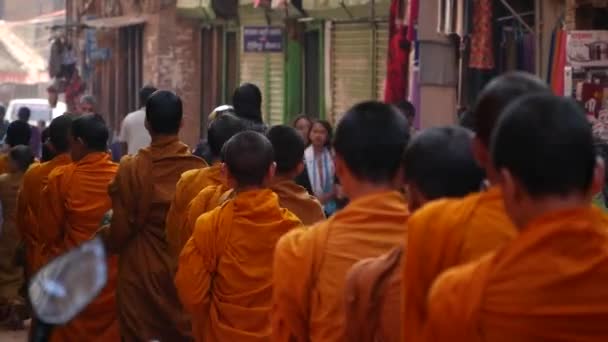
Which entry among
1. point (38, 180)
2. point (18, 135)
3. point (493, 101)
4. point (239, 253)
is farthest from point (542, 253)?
point (18, 135)

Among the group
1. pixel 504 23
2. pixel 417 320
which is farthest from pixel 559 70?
pixel 417 320

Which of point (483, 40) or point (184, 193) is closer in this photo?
point (184, 193)

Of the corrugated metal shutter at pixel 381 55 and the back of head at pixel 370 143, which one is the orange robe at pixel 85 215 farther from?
the corrugated metal shutter at pixel 381 55

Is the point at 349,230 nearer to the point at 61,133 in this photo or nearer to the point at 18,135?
the point at 61,133

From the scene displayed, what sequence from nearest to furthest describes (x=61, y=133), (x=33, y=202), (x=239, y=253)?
(x=239, y=253) → (x=61, y=133) → (x=33, y=202)

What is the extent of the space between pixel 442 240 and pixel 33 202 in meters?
6.63

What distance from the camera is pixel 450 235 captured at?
328 cm

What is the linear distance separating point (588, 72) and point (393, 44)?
4.97m

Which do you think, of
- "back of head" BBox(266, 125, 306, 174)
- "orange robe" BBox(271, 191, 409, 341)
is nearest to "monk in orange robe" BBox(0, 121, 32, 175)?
"back of head" BBox(266, 125, 306, 174)

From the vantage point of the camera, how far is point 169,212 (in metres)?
7.48

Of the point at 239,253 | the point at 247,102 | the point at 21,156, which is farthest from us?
the point at 21,156

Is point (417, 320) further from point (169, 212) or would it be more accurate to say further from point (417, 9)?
point (417, 9)

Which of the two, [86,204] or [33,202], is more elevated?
[86,204]

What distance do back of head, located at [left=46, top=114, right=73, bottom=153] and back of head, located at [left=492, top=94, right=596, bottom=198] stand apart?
6.64 meters
